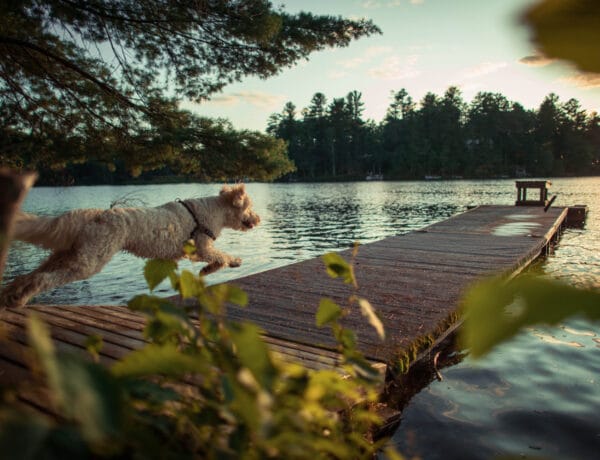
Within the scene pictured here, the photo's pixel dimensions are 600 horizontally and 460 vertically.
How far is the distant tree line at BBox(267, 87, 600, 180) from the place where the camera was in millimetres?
85688

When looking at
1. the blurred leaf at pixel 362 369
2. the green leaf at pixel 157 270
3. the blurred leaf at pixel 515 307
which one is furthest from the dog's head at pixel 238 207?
the blurred leaf at pixel 515 307

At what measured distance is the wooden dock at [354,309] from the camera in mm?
2885

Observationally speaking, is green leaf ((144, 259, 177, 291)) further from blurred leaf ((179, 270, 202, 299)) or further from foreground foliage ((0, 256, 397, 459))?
blurred leaf ((179, 270, 202, 299))

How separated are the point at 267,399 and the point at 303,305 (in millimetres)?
4035

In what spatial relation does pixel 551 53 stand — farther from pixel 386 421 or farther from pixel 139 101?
pixel 139 101

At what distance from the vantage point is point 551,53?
34cm

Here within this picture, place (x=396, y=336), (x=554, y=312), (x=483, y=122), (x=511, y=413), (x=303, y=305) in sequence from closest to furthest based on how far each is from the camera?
(x=554, y=312)
(x=511, y=413)
(x=396, y=336)
(x=303, y=305)
(x=483, y=122)

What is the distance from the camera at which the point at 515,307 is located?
275 mm

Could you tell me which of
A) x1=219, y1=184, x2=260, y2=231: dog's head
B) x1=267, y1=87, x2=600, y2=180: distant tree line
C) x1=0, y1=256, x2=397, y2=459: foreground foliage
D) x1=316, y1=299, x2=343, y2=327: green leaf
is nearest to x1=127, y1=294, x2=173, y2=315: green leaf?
x1=0, y1=256, x2=397, y2=459: foreground foliage

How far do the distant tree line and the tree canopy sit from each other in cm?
8034

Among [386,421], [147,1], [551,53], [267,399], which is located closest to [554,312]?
[551,53]

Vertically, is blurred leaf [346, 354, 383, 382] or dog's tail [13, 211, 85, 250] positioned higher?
dog's tail [13, 211, 85, 250]

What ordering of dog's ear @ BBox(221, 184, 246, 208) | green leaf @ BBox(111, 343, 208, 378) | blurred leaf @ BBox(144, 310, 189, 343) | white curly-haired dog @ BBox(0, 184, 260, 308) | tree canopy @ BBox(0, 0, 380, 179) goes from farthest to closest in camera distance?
1. tree canopy @ BBox(0, 0, 380, 179)
2. dog's ear @ BBox(221, 184, 246, 208)
3. white curly-haired dog @ BBox(0, 184, 260, 308)
4. blurred leaf @ BBox(144, 310, 189, 343)
5. green leaf @ BBox(111, 343, 208, 378)

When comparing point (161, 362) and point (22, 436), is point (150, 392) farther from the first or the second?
point (22, 436)
